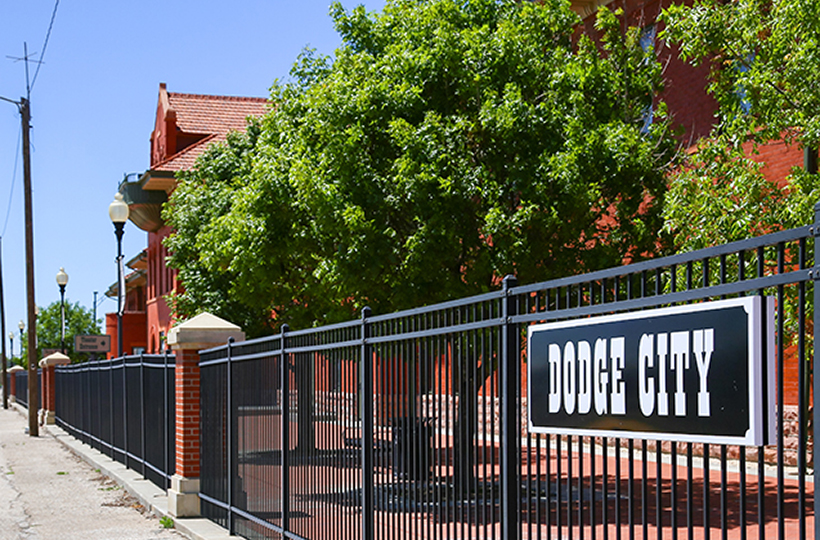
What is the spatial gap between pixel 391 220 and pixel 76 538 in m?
5.71

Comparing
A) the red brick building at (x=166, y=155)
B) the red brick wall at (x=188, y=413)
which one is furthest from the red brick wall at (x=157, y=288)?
the red brick wall at (x=188, y=413)

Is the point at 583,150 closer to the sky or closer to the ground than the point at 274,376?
closer to the sky

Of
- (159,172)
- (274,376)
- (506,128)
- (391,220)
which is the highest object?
(159,172)

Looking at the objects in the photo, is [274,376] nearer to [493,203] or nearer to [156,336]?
[493,203]

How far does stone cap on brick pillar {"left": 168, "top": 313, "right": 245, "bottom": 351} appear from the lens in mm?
12164

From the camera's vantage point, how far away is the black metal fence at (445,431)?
3.75 meters

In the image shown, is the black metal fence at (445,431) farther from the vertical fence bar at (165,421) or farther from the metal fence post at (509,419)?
the vertical fence bar at (165,421)

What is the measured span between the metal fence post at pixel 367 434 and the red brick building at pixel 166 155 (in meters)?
37.6

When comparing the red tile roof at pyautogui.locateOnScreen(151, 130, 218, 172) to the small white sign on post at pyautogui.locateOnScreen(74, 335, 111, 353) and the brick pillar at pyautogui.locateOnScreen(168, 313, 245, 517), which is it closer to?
the small white sign on post at pyautogui.locateOnScreen(74, 335, 111, 353)

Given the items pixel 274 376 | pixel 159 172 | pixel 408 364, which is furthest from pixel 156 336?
pixel 408 364

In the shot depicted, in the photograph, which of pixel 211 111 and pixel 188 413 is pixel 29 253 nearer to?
pixel 211 111

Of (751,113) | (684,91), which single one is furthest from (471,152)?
(684,91)

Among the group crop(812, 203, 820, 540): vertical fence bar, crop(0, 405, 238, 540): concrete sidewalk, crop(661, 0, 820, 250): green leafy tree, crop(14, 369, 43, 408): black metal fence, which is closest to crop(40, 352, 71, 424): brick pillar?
crop(0, 405, 238, 540): concrete sidewalk

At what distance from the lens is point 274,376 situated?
9211mm
